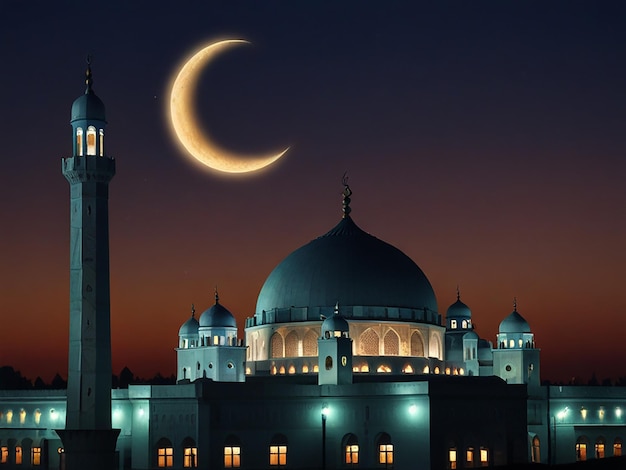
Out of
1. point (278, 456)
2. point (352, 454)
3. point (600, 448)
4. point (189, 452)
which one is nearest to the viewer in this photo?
point (189, 452)

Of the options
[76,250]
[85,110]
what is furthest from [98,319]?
[85,110]

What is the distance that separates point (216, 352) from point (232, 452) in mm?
13302

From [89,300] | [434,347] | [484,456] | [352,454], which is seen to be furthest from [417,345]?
[89,300]

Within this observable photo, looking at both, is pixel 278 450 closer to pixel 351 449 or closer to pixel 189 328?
pixel 351 449

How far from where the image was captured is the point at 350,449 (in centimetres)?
9525

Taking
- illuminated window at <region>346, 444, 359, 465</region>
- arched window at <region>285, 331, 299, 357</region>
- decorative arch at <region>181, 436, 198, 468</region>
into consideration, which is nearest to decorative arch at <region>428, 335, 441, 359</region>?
arched window at <region>285, 331, 299, 357</region>

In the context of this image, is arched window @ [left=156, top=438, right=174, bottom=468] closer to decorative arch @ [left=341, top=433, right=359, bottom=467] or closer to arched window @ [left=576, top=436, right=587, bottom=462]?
decorative arch @ [left=341, top=433, right=359, bottom=467]

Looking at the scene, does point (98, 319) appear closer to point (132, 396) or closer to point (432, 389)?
point (132, 396)

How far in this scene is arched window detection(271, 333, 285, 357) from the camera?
106250 millimetres

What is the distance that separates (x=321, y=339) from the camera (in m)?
98.8

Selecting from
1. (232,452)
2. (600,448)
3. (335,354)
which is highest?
(335,354)

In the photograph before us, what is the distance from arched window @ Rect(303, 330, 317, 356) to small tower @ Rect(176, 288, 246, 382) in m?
4.25

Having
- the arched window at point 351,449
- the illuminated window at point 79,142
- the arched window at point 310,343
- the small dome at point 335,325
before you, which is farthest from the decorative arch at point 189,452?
the illuminated window at point 79,142

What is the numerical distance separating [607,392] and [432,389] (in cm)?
2072
